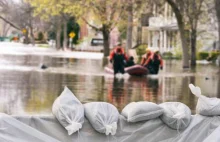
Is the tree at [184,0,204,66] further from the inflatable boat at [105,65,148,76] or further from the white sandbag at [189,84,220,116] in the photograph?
the white sandbag at [189,84,220,116]

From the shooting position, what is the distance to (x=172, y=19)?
6303cm

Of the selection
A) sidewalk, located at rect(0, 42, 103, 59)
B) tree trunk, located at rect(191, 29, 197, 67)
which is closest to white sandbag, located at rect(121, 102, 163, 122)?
tree trunk, located at rect(191, 29, 197, 67)

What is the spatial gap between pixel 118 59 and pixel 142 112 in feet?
70.3

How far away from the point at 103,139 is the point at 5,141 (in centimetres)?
97

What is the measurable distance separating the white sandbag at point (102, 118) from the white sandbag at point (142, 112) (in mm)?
154

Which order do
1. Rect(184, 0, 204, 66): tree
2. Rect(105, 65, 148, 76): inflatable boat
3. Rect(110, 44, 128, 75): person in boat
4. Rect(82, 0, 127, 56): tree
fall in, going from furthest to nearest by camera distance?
Rect(82, 0, 127, 56): tree < Rect(184, 0, 204, 66): tree < Rect(105, 65, 148, 76): inflatable boat < Rect(110, 44, 128, 75): person in boat

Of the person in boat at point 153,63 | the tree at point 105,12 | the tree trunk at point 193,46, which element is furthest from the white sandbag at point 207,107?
the tree trunk at point 193,46

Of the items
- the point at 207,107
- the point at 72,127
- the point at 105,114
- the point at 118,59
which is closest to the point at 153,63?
the point at 118,59

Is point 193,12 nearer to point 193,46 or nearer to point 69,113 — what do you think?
point 193,46

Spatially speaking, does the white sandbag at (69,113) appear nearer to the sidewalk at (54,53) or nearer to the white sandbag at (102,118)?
the white sandbag at (102,118)

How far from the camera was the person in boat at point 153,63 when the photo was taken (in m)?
28.5

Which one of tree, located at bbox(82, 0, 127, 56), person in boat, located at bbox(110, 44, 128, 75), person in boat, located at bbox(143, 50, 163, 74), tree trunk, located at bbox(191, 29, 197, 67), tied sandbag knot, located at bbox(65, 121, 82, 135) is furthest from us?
tree, located at bbox(82, 0, 127, 56)

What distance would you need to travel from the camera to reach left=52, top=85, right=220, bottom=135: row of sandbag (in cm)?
564

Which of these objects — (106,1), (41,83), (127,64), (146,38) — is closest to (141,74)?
(127,64)
